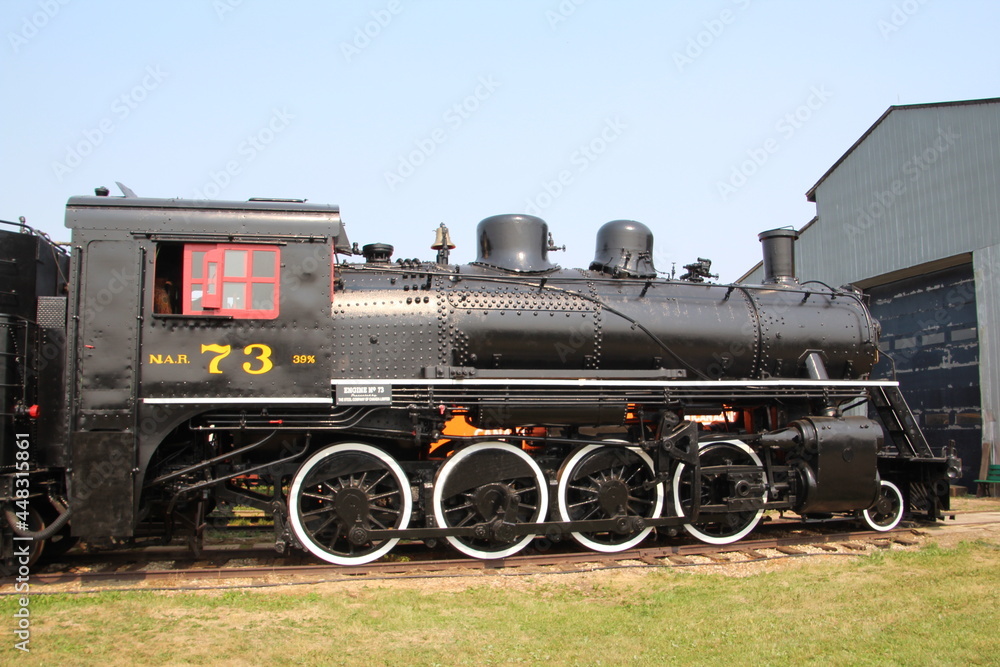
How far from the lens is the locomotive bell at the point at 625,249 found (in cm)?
1048

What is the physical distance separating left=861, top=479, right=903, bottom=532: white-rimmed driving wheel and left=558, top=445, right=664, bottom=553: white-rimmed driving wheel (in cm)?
343

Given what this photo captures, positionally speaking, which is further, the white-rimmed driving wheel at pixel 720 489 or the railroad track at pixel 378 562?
the white-rimmed driving wheel at pixel 720 489

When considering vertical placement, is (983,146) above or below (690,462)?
above

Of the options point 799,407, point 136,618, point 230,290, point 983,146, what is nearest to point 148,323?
point 230,290

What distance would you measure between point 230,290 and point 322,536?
304cm

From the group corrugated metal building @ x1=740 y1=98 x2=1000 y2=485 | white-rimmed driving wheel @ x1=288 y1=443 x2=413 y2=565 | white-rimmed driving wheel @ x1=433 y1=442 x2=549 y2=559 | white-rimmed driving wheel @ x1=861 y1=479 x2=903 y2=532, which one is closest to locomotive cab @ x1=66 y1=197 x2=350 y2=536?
white-rimmed driving wheel @ x1=288 y1=443 x2=413 y2=565

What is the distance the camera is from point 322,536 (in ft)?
28.5

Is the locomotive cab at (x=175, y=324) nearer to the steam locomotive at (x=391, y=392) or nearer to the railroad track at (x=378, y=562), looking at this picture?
the steam locomotive at (x=391, y=392)

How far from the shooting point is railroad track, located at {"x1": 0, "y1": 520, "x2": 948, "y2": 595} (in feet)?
25.3

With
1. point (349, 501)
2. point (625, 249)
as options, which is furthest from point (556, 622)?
point (625, 249)

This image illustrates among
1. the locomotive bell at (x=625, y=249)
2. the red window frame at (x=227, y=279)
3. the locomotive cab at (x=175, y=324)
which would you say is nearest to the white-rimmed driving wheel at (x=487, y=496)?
the locomotive cab at (x=175, y=324)

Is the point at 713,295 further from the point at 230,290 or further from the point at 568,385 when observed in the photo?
the point at 230,290

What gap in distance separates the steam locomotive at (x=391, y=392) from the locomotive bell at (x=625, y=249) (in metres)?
0.07

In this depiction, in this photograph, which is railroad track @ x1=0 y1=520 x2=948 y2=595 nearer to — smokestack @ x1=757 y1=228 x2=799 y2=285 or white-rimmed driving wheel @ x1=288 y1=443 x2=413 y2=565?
white-rimmed driving wheel @ x1=288 y1=443 x2=413 y2=565
